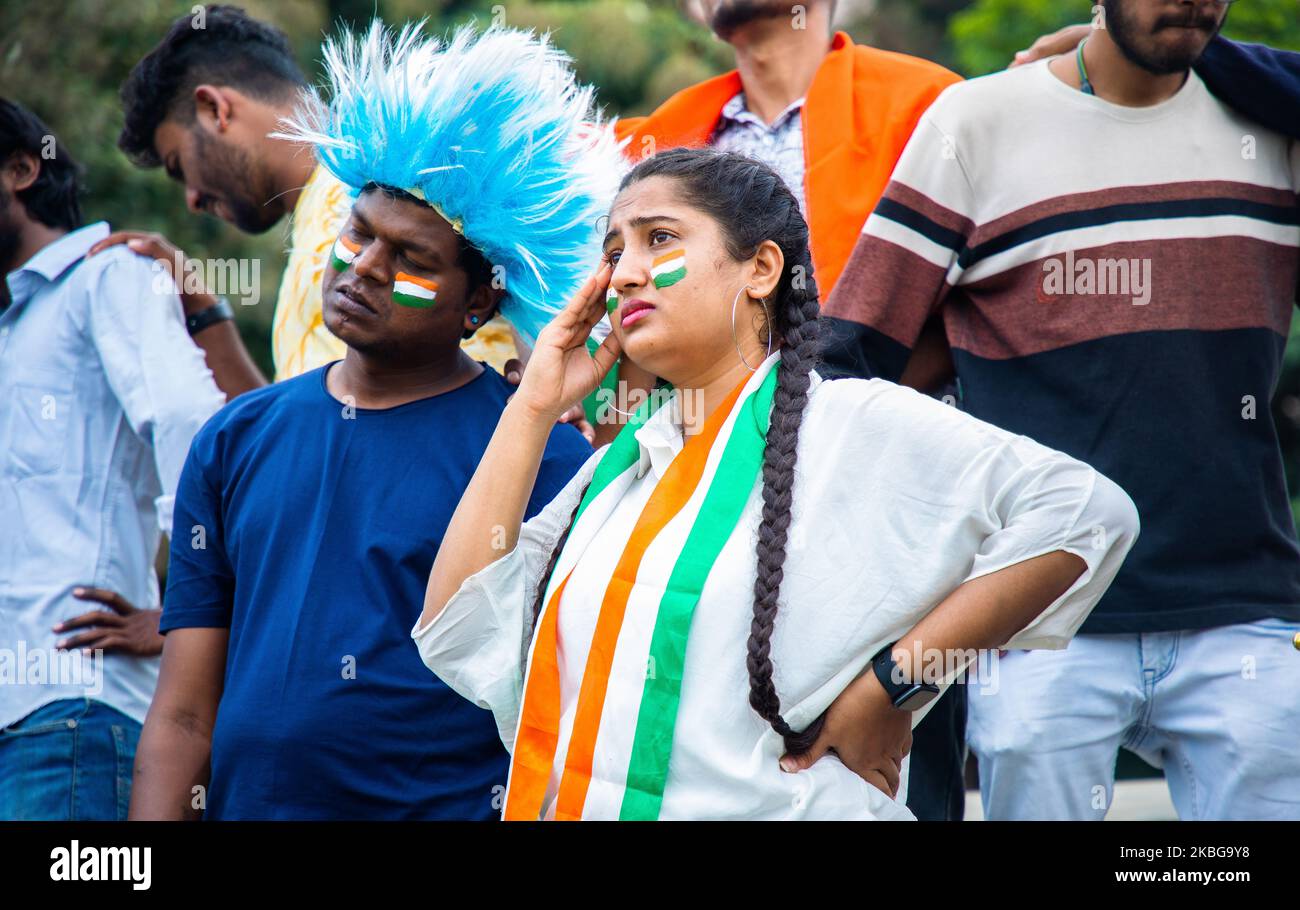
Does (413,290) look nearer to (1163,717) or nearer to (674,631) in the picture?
(674,631)

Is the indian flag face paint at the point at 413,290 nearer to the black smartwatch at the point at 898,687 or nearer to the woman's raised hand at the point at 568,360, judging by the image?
the woman's raised hand at the point at 568,360

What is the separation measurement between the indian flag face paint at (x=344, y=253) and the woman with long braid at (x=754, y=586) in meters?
0.61

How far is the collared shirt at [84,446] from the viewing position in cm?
363

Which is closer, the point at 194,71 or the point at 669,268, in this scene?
the point at 669,268

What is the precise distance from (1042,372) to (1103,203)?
0.40 metres

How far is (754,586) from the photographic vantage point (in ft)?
8.10

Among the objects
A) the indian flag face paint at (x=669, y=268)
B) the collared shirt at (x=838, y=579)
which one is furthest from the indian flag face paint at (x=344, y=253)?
the collared shirt at (x=838, y=579)

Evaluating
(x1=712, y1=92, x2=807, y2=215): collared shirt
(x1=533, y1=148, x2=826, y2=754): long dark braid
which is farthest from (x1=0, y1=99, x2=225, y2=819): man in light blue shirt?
(x1=712, y1=92, x2=807, y2=215): collared shirt

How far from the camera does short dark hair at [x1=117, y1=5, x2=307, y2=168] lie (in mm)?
4293

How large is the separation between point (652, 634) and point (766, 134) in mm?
1972

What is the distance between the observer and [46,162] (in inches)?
165

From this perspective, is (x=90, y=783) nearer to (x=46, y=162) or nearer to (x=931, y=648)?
(x=46, y=162)

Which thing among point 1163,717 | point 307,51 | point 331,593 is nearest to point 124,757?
point 331,593
